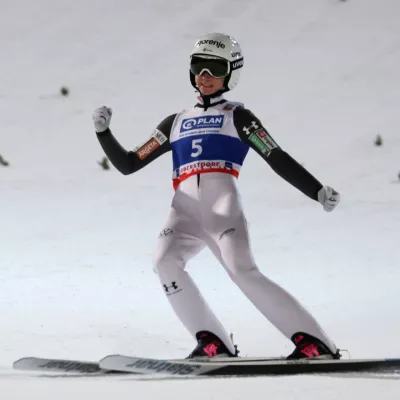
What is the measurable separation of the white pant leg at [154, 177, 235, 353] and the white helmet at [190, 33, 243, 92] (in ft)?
2.20

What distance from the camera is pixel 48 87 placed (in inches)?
754

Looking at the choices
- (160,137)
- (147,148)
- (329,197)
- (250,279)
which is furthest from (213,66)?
(250,279)

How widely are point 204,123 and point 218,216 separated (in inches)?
21.5

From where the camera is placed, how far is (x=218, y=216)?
5766 mm

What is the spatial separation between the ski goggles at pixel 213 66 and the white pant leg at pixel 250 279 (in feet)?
2.46

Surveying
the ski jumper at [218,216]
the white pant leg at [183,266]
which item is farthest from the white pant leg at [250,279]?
the white pant leg at [183,266]

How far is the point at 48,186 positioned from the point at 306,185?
9.03 m

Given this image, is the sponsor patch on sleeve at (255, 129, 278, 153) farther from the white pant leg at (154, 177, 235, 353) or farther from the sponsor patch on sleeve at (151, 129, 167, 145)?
the sponsor patch on sleeve at (151, 129, 167, 145)

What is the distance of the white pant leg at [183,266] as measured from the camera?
5.80m

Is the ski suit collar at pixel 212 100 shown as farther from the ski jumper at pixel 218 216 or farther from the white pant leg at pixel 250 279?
the white pant leg at pixel 250 279

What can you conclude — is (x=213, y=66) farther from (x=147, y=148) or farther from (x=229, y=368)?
(x=229, y=368)

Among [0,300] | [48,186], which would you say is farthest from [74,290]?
[48,186]

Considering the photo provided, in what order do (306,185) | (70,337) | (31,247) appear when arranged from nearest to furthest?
(306,185)
(70,337)
(31,247)

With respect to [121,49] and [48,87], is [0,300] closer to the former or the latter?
[48,87]
